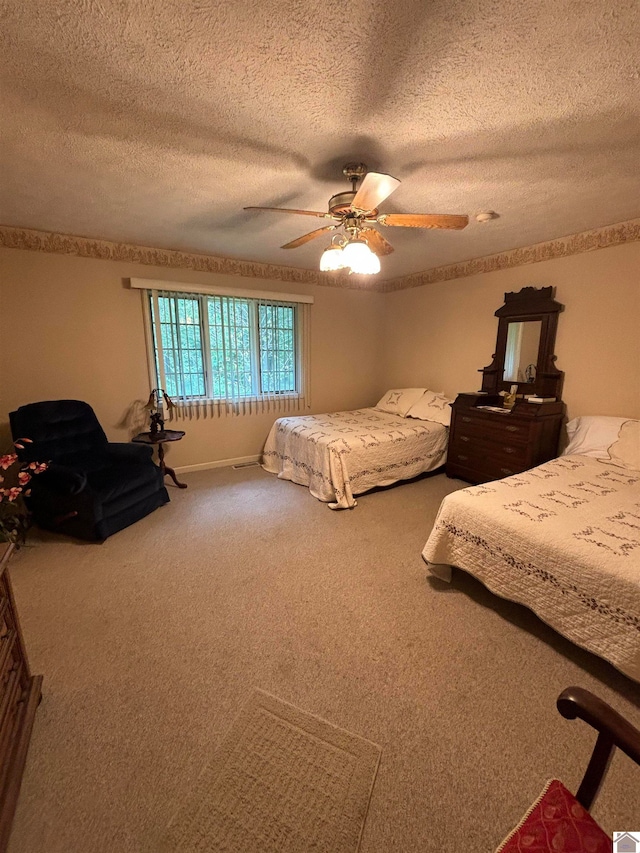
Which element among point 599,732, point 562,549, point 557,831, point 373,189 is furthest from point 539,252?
point 557,831

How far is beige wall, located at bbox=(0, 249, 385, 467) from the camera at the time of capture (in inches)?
116

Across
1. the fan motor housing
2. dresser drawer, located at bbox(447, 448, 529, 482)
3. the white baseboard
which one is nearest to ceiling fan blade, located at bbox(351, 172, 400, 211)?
the fan motor housing

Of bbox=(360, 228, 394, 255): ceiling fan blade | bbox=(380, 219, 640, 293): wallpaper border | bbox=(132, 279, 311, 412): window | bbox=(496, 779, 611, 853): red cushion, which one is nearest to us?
bbox=(496, 779, 611, 853): red cushion

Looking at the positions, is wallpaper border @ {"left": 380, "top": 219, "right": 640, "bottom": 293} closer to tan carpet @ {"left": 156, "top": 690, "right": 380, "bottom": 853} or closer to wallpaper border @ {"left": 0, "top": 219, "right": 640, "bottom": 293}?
wallpaper border @ {"left": 0, "top": 219, "right": 640, "bottom": 293}

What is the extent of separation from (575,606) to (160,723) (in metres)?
1.77

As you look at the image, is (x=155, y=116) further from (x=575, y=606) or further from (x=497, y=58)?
(x=575, y=606)

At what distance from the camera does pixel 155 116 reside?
1.49 metres

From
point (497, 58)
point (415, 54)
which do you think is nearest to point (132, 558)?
point (415, 54)

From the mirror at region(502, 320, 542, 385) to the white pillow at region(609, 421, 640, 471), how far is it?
89 centimetres

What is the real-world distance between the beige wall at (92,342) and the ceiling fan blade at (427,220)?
2370 mm

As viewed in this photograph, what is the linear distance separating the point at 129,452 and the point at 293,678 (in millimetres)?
2318

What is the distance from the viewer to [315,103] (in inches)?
55.3

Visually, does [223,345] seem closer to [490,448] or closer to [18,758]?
[490,448]

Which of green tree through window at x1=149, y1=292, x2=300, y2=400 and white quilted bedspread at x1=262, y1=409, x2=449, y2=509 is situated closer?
white quilted bedspread at x1=262, y1=409, x2=449, y2=509
